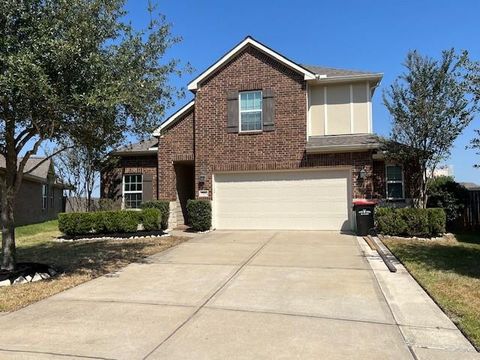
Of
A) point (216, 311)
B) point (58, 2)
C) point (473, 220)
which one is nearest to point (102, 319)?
point (216, 311)

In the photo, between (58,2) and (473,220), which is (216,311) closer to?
(58,2)

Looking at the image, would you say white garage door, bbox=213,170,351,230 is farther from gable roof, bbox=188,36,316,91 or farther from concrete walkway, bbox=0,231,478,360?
concrete walkway, bbox=0,231,478,360

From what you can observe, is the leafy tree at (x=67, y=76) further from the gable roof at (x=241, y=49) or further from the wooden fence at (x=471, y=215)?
the wooden fence at (x=471, y=215)

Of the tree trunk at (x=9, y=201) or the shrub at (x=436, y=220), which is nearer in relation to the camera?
the tree trunk at (x=9, y=201)

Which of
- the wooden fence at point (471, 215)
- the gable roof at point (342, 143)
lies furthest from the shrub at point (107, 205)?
the wooden fence at point (471, 215)

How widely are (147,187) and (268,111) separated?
6.07 meters

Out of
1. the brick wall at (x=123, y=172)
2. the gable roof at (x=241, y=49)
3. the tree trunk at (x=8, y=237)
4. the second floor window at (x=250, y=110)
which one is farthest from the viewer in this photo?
the brick wall at (x=123, y=172)

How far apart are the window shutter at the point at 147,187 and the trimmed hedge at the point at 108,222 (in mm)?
3132

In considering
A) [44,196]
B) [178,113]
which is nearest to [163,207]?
[178,113]

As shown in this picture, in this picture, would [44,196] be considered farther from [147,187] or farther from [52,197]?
[147,187]

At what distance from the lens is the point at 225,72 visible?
58.0 feet

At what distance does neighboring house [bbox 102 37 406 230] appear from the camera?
1669 cm

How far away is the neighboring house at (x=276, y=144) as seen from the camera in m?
16.7

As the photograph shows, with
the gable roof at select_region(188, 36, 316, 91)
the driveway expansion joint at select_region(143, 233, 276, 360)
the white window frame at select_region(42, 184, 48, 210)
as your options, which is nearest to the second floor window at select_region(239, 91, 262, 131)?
the gable roof at select_region(188, 36, 316, 91)
